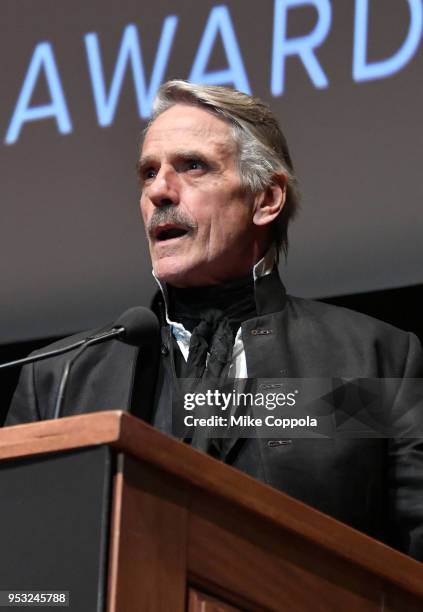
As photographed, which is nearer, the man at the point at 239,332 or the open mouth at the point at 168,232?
the man at the point at 239,332

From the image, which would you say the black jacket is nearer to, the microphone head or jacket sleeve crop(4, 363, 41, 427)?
jacket sleeve crop(4, 363, 41, 427)

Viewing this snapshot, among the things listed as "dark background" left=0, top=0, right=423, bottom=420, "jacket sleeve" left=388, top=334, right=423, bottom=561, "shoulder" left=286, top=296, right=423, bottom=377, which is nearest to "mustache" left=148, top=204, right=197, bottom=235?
"shoulder" left=286, top=296, right=423, bottom=377

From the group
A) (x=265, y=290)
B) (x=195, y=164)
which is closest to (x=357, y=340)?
(x=265, y=290)

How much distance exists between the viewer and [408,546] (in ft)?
6.64

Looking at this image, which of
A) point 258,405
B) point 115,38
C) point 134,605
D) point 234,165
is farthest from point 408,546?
point 115,38

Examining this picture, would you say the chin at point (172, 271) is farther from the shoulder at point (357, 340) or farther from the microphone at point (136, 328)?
the microphone at point (136, 328)

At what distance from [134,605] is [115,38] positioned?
2.33 metres

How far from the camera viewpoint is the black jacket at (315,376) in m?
2.06

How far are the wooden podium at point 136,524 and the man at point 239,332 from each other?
771mm

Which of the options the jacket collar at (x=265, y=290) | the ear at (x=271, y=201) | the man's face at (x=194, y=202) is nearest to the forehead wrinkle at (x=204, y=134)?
the man's face at (x=194, y=202)

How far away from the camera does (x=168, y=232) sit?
2.32 metres

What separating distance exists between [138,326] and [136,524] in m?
0.57

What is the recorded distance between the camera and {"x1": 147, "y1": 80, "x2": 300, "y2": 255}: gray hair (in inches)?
95.3

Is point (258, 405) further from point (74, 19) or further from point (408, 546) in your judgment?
point (74, 19)
